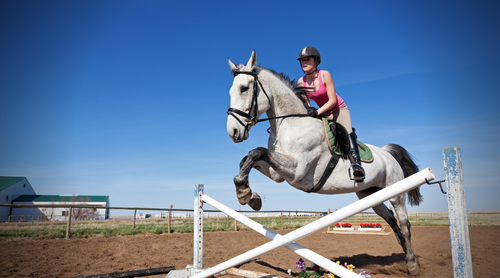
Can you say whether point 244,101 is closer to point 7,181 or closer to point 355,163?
point 355,163

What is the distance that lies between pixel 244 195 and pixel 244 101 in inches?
38.4

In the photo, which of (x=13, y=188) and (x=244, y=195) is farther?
(x=13, y=188)

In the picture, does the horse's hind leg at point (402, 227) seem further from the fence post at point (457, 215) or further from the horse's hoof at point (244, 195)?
the fence post at point (457, 215)

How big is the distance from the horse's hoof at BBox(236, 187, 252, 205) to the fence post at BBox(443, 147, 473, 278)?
1439 mm

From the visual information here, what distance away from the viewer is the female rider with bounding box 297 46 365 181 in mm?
3201

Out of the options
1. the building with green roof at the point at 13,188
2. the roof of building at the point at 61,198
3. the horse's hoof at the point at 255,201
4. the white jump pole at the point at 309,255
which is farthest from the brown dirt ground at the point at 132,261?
the roof of building at the point at 61,198

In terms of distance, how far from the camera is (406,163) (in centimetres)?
488

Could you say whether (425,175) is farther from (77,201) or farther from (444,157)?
(77,201)

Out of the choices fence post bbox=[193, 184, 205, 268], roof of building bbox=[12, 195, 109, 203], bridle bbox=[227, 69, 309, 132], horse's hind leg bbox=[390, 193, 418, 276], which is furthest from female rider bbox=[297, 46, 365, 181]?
roof of building bbox=[12, 195, 109, 203]

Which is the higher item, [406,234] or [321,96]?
[321,96]

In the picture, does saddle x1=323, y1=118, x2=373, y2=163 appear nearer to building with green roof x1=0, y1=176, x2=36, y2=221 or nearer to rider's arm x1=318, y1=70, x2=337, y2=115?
rider's arm x1=318, y1=70, x2=337, y2=115

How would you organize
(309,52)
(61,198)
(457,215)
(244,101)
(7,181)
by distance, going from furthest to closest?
(61,198), (7,181), (309,52), (244,101), (457,215)

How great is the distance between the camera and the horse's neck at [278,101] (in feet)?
10.5

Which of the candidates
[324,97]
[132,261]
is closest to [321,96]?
[324,97]
